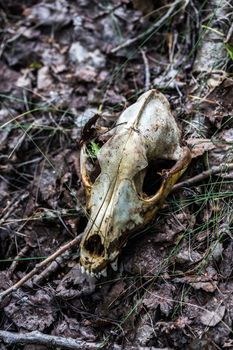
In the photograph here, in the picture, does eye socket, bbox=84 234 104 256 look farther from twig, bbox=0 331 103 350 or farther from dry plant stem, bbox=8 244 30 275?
dry plant stem, bbox=8 244 30 275

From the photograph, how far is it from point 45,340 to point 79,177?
1272mm

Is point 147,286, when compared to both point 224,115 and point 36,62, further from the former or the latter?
point 36,62

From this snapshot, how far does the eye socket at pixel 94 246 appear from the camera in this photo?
2.99 meters

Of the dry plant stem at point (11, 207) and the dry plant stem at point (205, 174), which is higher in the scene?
the dry plant stem at point (205, 174)

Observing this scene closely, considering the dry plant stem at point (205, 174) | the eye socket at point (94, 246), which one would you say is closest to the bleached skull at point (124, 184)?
the eye socket at point (94, 246)

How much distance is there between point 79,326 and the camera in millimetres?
3064

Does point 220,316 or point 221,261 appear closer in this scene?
point 220,316

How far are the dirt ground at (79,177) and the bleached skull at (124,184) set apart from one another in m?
0.24

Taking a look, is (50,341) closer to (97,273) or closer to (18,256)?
(97,273)

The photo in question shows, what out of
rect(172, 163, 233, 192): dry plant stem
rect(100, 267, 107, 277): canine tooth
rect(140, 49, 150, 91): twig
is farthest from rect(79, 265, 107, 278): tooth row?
rect(140, 49, 150, 91): twig

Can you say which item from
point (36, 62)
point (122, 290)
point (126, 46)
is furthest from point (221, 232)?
point (36, 62)

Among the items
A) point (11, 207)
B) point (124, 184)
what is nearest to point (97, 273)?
point (124, 184)

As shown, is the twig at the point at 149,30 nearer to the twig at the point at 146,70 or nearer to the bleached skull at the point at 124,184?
the twig at the point at 146,70

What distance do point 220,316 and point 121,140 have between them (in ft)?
3.78
